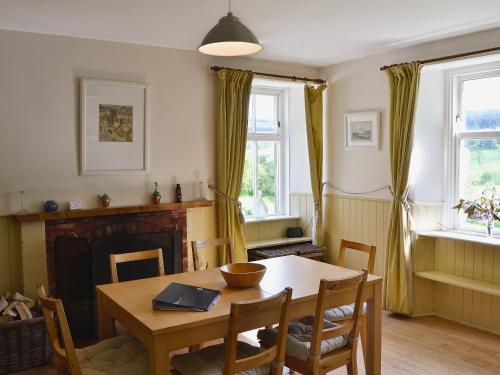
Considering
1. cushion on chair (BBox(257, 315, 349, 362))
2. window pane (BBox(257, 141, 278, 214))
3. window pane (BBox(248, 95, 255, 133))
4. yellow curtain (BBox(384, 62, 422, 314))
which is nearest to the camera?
cushion on chair (BBox(257, 315, 349, 362))

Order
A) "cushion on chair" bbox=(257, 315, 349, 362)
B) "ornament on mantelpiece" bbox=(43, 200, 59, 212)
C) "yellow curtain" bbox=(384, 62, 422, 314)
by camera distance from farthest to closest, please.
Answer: "yellow curtain" bbox=(384, 62, 422, 314), "ornament on mantelpiece" bbox=(43, 200, 59, 212), "cushion on chair" bbox=(257, 315, 349, 362)

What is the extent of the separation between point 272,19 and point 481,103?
2.00 m

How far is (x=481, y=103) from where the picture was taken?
4180 mm

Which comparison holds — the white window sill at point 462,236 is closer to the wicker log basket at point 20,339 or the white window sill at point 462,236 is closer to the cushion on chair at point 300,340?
the cushion on chair at point 300,340

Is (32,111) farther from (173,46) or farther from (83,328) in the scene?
(83,328)

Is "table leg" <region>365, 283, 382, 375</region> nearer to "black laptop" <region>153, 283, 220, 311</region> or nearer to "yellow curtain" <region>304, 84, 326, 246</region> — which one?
"black laptop" <region>153, 283, 220, 311</region>

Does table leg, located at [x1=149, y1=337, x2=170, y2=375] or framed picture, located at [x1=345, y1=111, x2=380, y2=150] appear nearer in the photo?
table leg, located at [x1=149, y1=337, x2=170, y2=375]

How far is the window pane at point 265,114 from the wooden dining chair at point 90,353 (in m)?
3.26

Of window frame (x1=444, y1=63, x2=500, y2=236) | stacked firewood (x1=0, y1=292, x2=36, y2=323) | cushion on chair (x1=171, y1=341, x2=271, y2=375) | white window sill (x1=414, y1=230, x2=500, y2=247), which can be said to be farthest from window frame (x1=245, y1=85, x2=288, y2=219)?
cushion on chair (x1=171, y1=341, x2=271, y2=375)

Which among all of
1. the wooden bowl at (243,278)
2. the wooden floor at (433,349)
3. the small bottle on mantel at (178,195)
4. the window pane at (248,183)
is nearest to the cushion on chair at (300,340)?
the wooden bowl at (243,278)

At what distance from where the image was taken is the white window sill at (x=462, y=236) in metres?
3.86

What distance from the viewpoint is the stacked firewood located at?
3383 millimetres

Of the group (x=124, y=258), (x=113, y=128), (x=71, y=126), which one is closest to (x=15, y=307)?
(x=124, y=258)

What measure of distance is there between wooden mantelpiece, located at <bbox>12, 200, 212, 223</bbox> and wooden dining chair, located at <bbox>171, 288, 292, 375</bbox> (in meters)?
1.84
